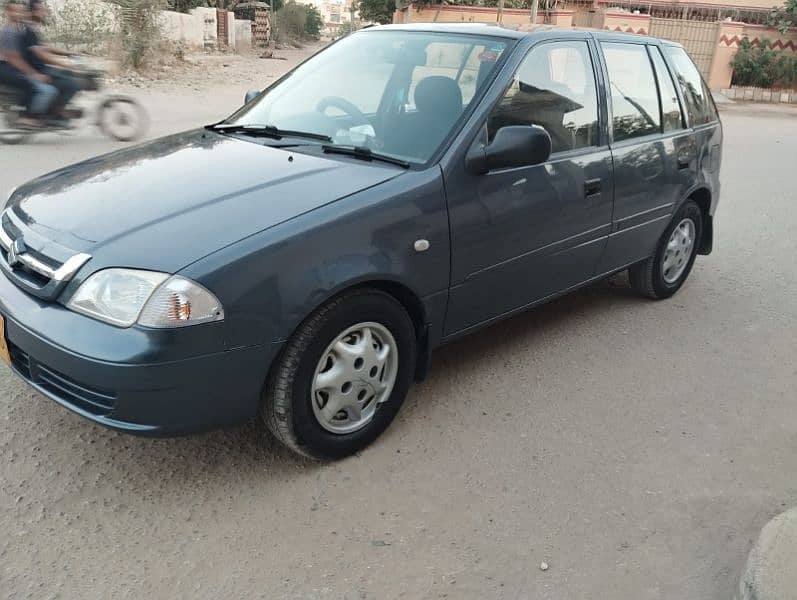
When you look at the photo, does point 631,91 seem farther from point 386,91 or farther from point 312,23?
point 312,23

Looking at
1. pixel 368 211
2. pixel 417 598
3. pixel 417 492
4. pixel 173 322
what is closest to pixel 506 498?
pixel 417 492

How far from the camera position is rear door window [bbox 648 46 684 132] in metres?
4.77

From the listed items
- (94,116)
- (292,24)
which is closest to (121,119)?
(94,116)

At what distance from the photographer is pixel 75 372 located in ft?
8.34

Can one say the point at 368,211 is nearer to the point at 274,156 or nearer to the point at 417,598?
the point at 274,156

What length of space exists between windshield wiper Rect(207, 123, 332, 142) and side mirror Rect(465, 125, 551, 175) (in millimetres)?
732

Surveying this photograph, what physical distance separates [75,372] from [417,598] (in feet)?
4.46

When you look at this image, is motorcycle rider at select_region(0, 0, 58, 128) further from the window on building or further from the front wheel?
the window on building

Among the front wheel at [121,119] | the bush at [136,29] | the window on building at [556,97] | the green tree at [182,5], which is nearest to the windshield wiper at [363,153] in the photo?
the window on building at [556,97]

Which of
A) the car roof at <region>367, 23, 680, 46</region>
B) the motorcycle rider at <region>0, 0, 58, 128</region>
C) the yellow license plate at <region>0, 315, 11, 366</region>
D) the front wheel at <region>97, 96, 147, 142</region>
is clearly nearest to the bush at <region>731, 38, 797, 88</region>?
the front wheel at <region>97, 96, 147, 142</region>

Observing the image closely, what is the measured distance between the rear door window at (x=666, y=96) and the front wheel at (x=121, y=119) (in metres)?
7.21

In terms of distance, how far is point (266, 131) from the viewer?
382 centimetres

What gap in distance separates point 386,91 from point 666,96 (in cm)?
199

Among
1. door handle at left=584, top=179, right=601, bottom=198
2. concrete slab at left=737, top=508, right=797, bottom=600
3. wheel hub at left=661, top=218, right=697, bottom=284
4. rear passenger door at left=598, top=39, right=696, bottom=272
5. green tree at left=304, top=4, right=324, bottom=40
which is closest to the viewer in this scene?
concrete slab at left=737, top=508, right=797, bottom=600
